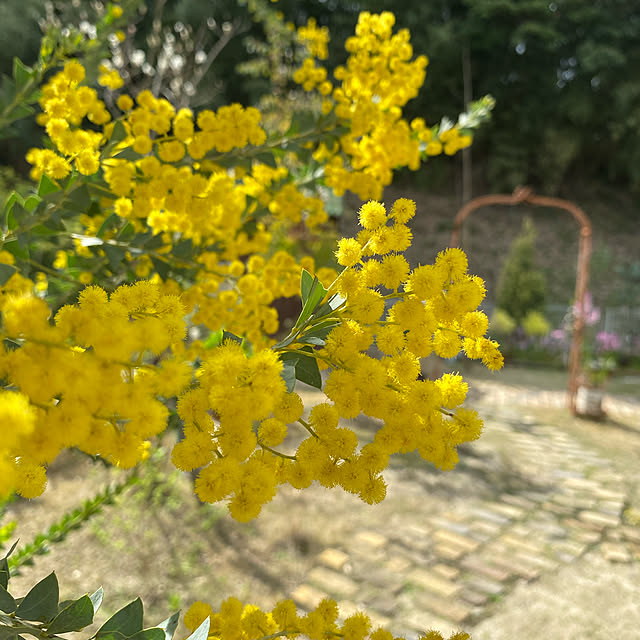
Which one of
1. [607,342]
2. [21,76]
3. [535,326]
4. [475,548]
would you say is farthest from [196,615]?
[535,326]

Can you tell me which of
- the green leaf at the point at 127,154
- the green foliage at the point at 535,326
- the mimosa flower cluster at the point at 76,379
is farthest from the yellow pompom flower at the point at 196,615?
the green foliage at the point at 535,326

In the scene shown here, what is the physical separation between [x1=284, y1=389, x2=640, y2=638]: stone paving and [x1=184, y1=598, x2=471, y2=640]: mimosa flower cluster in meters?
1.62

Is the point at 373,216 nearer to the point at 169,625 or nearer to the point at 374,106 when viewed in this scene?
the point at 169,625

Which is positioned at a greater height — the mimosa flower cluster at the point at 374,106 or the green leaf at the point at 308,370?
the mimosa flower cluster at the point at 374,106

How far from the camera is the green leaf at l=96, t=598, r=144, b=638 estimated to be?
484 mm

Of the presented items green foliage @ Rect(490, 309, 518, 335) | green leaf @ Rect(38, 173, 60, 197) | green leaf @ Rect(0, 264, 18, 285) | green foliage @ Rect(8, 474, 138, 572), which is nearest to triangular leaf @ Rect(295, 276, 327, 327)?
green leaf @ Rect(0, 264, 18, 285)

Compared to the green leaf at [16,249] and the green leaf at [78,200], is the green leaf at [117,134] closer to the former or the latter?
the green leaf at [78,200]

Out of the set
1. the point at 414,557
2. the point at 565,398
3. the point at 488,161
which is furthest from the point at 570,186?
the point at 414,557

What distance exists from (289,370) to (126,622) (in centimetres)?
26

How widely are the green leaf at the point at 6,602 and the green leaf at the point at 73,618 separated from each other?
35 mm

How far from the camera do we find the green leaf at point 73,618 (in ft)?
1.54

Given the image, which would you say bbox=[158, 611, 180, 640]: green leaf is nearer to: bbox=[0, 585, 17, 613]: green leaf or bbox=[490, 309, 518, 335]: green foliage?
bbox=[0, 585, 17, 613]: green leaf

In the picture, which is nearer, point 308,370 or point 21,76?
point 308,370

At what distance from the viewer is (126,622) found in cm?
49
